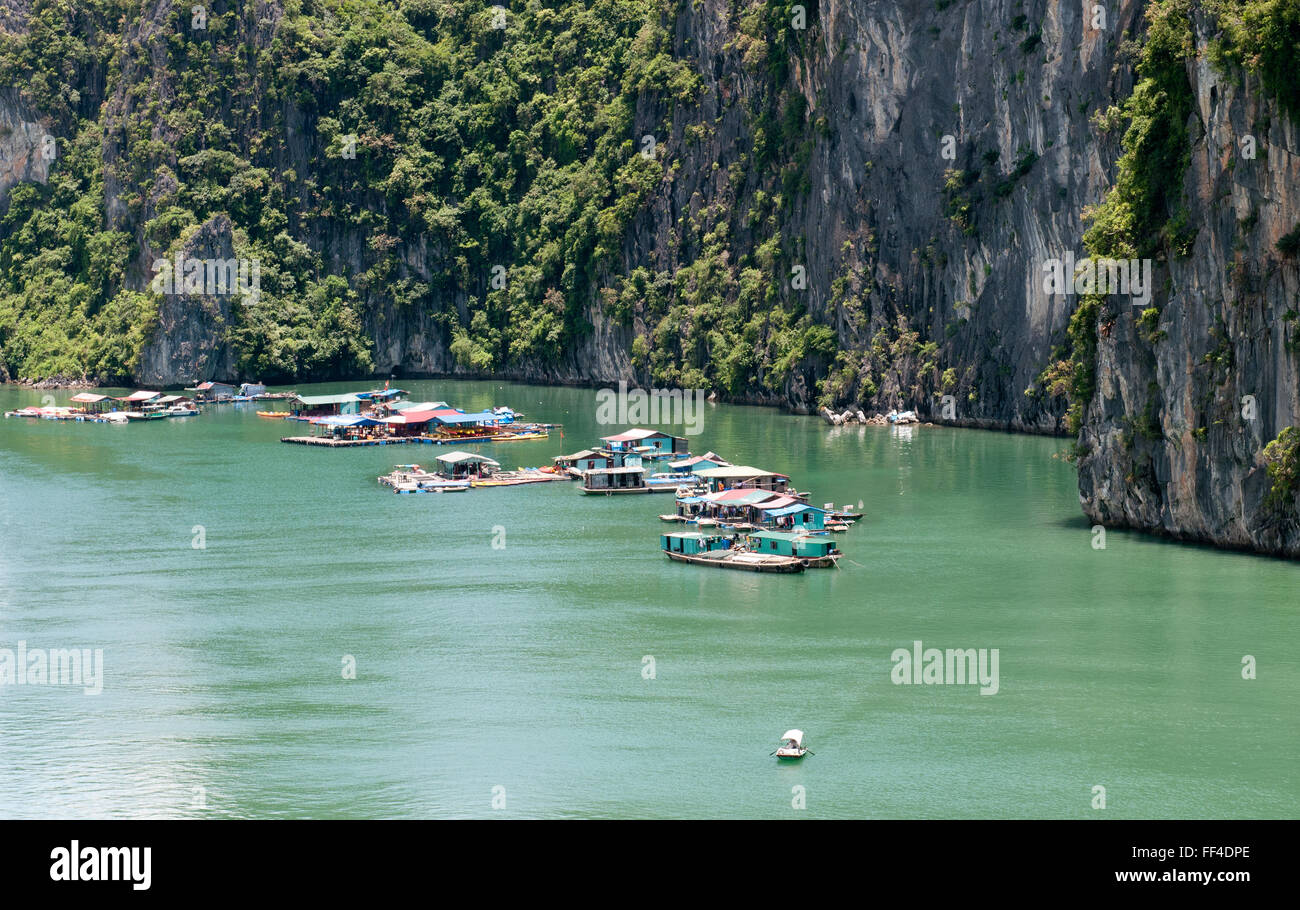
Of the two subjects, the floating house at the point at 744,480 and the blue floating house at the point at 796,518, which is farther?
the floating house at the point at 744,480

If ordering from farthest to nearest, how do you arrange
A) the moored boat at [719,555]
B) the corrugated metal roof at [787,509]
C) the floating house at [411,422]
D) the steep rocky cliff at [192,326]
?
the steep rocky cliff at [192,326] → the floating house at [411,422] → the corrugated metal roof at [787,509] → the moored boat at [719,555]

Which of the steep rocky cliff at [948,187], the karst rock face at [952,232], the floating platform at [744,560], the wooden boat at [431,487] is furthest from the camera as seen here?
the steep rocky cliff at [948,187]

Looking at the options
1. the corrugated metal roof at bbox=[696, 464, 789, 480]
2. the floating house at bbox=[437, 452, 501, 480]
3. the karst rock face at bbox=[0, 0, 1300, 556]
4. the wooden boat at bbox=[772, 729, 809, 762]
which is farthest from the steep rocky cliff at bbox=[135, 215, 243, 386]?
the wooden boat at bbox=[772, 729, 809, 762]

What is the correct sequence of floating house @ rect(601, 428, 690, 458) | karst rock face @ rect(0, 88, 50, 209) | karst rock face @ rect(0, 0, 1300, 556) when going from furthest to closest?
1. karst rock face @ rect(0, 88, 50, 209)
2. floating house @ rect(601, 428, 690, 458)
3. karst rock face @ rect(0, 0, 1300, 556)

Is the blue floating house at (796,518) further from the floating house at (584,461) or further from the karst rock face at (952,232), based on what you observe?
the floating house at (584,461)

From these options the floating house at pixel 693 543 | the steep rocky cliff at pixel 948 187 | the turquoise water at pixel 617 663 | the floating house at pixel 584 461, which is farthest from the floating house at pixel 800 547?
the steep rocky cliff at pixel 948 187

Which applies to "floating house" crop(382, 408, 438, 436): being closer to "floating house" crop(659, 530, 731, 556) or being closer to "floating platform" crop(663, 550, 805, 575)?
"floating house" crop(659, 530, 731, 556)

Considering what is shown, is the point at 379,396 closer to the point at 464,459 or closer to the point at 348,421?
the point at 348,421
